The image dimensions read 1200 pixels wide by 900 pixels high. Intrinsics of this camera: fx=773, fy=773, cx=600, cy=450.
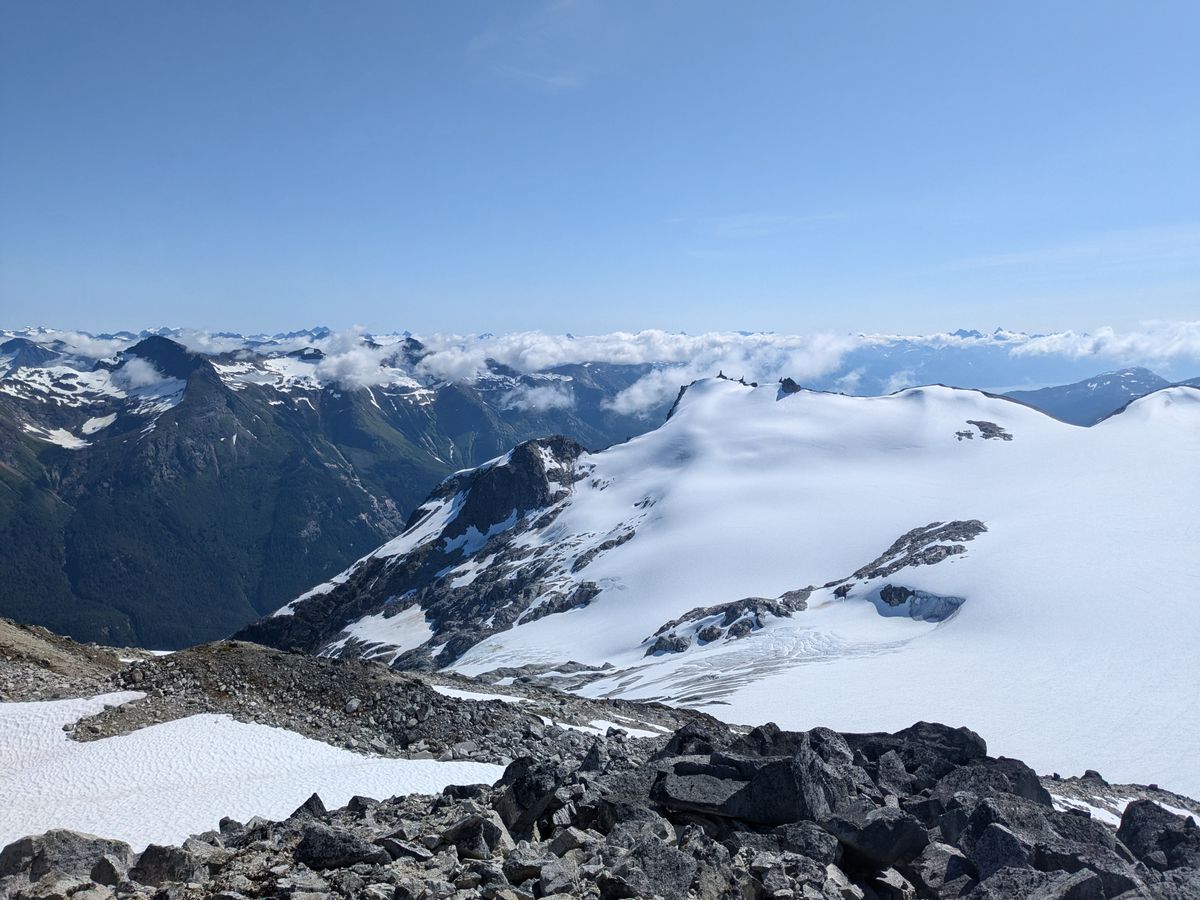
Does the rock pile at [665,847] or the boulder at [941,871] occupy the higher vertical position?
the rock pile at [665,847]

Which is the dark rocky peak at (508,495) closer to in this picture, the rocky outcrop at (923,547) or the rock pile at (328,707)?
the rocky outcrop at (923,547)

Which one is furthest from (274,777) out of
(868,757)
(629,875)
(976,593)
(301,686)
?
(976,593)

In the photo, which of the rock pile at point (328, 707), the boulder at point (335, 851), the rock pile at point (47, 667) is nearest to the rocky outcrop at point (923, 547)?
the rock pile at point (328, 707)

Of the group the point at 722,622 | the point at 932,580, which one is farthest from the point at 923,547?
the point at 722,622

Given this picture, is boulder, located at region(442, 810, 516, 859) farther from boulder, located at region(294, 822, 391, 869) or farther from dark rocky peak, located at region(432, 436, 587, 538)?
dark rocky peak, located at region(432, 436, 587, 538)

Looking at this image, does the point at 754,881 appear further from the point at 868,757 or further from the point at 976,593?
the point at 976,593
